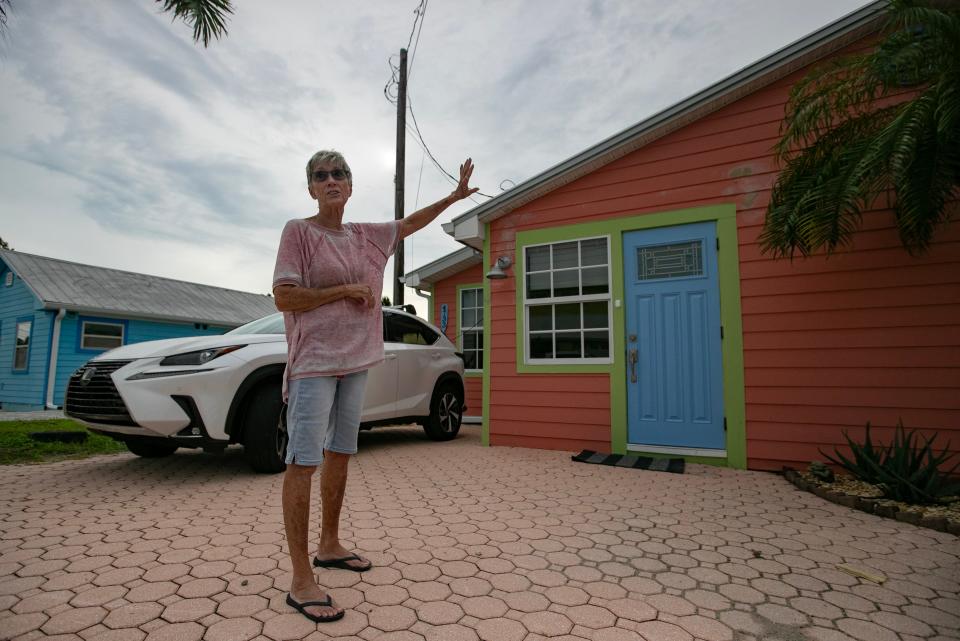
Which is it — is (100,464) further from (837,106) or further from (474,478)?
(837,106)

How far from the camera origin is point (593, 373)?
5535 millimetres

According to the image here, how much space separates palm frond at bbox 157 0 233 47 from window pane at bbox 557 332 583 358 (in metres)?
5.17

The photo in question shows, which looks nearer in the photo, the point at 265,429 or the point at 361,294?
Answer: the point at 361,294

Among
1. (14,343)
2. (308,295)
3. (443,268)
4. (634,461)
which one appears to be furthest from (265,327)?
(14,343)

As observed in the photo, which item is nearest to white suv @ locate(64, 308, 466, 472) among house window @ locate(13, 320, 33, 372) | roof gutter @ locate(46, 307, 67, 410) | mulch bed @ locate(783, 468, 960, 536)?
A: mulch bed @ locate(783, 468, 960, 536)

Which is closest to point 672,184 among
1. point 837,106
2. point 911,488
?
point 837,106

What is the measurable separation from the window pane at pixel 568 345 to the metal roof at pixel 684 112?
5.81ft

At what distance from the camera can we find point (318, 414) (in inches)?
74.7

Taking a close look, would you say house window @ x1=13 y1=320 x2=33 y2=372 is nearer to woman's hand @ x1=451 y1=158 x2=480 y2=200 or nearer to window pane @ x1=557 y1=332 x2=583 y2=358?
window pane @ x1=557 y1=332 x2=583 y2=358

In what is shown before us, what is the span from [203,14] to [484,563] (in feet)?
19.9

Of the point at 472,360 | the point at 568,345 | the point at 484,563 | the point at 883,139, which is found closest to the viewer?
the point at 484,563

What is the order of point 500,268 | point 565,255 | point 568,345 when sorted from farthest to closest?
point 500,268 → point 565,255 → point 568,345

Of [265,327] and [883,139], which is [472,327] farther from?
[883,139]

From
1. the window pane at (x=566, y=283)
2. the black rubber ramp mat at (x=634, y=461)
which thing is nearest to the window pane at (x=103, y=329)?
the window pane at (x=566, y=283)
